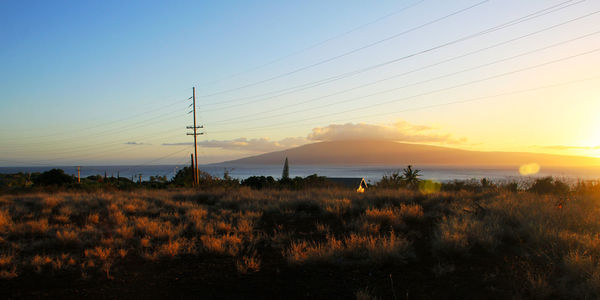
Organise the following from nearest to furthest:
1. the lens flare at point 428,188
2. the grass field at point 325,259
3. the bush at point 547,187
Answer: the grass field at point 325,259 < the lens flare at point 428,188 < the bush at point 547,187

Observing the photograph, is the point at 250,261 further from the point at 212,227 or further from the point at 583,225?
the point at 583,225

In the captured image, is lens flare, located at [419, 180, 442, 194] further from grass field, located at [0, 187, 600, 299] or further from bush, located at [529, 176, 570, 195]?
grass field, located at [0, 187, 600, 299]

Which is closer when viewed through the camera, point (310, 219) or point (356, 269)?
point (356, 269)

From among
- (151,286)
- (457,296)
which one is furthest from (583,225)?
(151,286)

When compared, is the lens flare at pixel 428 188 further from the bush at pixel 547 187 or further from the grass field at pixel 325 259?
the grass field at pixel 325 259

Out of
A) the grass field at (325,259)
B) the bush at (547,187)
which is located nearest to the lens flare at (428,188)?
the bush at (547,187)

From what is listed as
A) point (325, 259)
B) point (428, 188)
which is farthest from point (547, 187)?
point (325, 259)

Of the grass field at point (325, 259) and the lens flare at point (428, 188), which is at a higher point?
the lens flare at point (428, 188)

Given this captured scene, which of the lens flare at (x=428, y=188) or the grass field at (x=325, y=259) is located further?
the lens flare at (x=428, y=188)

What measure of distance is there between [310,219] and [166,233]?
4739 mm

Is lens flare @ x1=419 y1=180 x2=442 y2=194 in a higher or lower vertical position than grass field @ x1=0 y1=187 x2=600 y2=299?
higher

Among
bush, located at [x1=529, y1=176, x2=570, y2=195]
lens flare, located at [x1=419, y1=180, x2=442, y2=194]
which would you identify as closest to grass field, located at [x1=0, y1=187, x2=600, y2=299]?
lens flare, located at [x1=419, y1=180, x2=442, y2=194]

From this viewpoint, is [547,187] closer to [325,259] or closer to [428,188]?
[428,188]

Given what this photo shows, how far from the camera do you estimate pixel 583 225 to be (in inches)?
320
